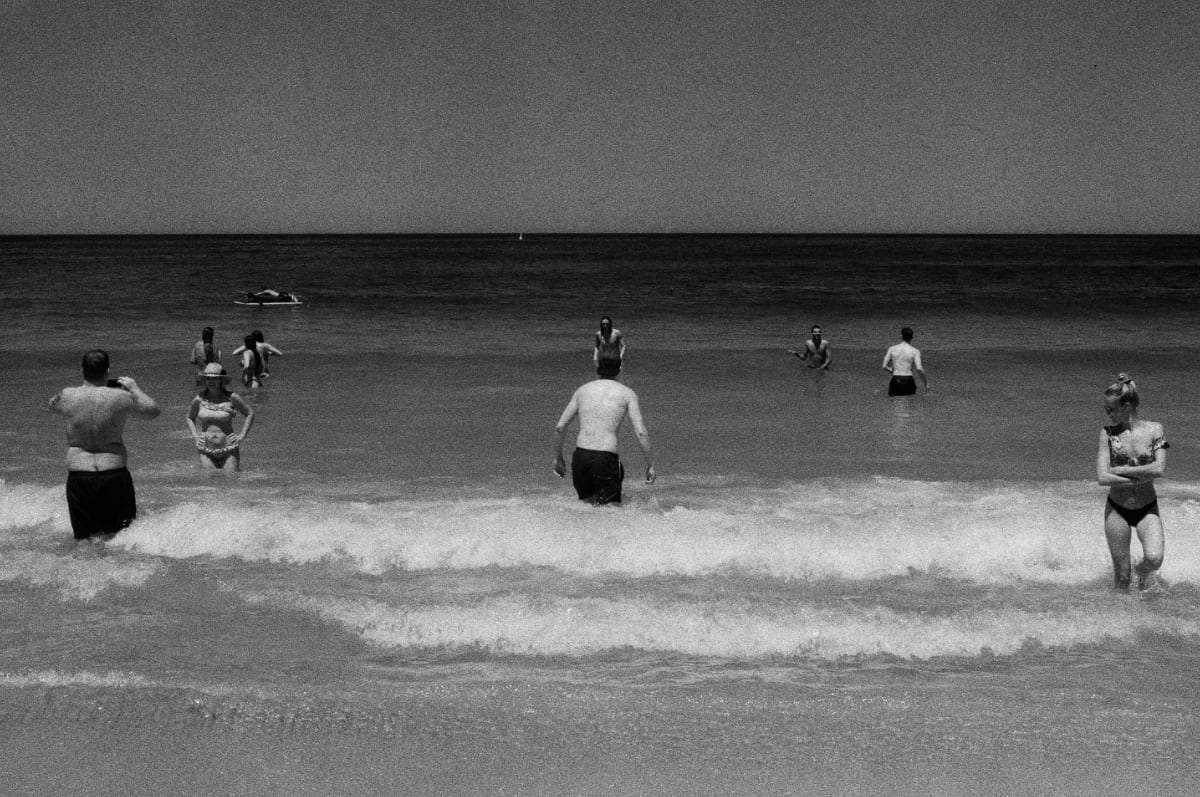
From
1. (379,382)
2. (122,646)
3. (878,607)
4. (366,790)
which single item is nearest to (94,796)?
(366,790)

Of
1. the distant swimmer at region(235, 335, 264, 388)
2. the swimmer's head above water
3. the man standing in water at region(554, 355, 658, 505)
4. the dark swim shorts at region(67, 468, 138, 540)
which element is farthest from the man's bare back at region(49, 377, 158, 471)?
the distant swimmer at region(235, 335, 264, 388)

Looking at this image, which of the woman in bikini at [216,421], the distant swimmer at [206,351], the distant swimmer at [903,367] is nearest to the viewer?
the woman in bikini at [216,421]

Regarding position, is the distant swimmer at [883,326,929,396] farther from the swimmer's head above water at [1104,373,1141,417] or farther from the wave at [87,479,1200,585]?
the swimmer's head above water at [1104,373,1141,417]

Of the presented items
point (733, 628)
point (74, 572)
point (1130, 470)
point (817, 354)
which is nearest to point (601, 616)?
point (733, 628)

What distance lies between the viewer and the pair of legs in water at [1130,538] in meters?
6.79

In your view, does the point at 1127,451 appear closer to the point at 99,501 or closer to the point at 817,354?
the point at 99,501

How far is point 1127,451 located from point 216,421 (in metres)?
7.91

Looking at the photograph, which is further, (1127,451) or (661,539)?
(661,539)

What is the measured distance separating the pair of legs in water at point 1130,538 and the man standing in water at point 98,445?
6.63 metres

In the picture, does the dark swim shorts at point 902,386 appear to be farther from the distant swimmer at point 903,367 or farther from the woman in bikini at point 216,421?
the woman in bikini at point 216,421

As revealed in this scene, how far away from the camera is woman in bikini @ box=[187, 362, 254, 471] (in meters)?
10.1

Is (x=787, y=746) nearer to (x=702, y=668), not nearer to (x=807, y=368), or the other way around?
(x=702, y=668)

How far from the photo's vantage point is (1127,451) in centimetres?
669

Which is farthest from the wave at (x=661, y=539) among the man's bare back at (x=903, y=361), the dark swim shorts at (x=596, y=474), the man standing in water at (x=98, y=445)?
the man's bare back at (x=903, y=361)
